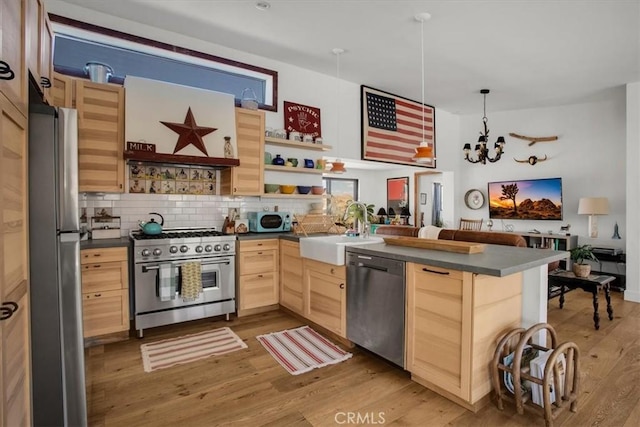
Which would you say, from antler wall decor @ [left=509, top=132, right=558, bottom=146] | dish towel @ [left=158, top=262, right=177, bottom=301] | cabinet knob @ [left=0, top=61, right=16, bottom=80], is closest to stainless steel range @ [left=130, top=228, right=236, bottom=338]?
dish towel @ [left=158, top=262, right=177, bottom=301]

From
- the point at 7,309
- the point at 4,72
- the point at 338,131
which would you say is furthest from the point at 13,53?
the point at 338,131

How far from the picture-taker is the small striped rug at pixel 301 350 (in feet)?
8.76

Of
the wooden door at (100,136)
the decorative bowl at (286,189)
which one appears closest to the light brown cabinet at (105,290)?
the wooden door at (100,136)

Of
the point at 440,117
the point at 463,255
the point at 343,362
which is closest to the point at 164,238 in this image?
the point at 343,362

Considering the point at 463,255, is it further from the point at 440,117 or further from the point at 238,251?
the point at 440,117

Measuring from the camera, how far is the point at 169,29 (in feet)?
11.9

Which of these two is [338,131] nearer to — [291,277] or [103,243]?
[291,277]

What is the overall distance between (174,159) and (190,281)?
1.23 m

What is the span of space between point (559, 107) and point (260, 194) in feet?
18.0

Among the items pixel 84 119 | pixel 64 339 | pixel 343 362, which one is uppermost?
pixel 84 119

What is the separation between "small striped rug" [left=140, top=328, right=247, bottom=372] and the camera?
272 cm

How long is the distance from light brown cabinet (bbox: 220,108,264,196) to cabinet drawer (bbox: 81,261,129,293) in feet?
4.38

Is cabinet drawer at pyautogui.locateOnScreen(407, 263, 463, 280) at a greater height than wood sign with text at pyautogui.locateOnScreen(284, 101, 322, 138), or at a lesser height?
lesser

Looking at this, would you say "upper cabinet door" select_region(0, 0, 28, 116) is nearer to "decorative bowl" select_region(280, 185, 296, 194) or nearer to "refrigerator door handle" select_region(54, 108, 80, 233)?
"refrigerator door handle" select_region(54, 108, 80, 233)
